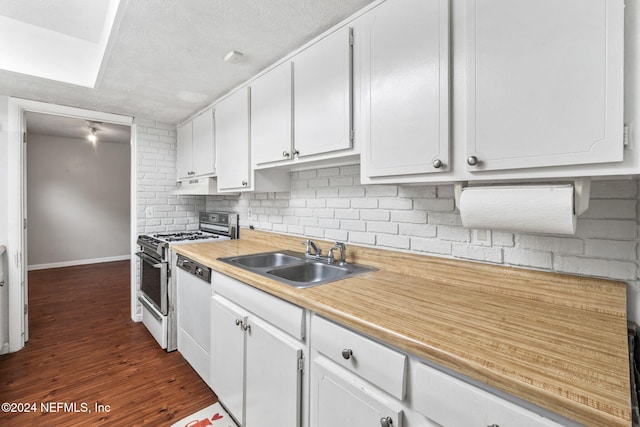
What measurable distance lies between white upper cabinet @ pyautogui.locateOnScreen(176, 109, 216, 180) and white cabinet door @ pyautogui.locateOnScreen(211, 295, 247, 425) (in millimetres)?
1433

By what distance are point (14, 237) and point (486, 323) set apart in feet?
11.7

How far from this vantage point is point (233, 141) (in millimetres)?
2400

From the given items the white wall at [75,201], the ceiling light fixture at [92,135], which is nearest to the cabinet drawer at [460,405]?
the ceiling light fixture at [92,135]

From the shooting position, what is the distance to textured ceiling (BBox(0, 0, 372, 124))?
57.2 inches

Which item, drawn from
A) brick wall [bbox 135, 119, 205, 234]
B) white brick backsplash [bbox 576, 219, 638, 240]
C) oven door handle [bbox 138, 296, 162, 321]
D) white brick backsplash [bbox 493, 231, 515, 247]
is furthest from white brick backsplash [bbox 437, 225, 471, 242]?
brick wall [bbox 135, 119, 205, 234]

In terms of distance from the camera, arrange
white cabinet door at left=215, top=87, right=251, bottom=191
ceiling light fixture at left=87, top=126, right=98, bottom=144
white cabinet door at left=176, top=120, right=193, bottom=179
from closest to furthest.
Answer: white cabinet door at left=215, top=87, right=251, bottom=191, white cabinet door at left=176, top=120, right=193, bottom=179, ceiling light fixture at left=87, top=126, right=98, bottom=144

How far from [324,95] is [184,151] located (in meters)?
2.30

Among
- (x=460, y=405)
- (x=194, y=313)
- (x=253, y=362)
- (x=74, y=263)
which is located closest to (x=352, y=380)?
(x=460, y=405)

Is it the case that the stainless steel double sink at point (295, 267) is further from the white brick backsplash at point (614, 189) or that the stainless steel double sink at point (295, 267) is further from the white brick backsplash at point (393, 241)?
the white brick backsplash at point (614, 189)

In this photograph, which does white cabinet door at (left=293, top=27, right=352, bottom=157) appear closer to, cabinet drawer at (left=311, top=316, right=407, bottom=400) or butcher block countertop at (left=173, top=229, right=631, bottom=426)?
butcher block countertop at (left=173, top=229, right=631, bottom=426)

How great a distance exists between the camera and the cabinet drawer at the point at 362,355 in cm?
88

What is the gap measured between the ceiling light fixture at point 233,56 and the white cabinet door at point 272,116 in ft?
0.68

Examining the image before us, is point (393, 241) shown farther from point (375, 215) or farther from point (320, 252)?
point (320, 252)

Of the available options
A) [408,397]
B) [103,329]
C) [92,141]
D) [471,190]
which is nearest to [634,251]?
[471,190]
